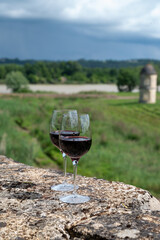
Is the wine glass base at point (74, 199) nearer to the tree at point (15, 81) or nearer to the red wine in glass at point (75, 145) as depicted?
the red wine in glass at point (75, 145)

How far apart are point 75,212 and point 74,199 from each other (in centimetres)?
18

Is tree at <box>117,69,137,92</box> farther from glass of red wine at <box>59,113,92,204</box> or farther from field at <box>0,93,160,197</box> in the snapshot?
glass of red wine at <box>59,113,92,204</box>

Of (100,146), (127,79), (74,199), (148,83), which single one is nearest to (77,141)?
(74,199)

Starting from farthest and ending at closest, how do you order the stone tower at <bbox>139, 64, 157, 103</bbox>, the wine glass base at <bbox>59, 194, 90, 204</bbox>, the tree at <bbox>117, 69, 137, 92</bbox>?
the tree at <bbox>117, 69, 137, 92</bbox>, the stone tower at <bbox>139, 64, 157, 103</bbox>, the wine glass base at <bbox>59, 194, 90, 204</bbox>

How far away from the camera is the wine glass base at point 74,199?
2076 mm

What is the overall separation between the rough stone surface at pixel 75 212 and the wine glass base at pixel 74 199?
0.03 meters

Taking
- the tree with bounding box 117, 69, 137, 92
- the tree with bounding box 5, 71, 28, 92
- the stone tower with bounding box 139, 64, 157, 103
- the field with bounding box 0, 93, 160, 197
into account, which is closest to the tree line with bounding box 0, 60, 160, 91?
the tree with bounding box 117, 69, 137, 92

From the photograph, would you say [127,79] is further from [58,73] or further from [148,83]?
[58,73]

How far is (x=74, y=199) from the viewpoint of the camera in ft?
6.91

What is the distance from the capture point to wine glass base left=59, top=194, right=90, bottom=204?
81.7 inches

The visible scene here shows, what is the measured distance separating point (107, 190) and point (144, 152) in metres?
19.0

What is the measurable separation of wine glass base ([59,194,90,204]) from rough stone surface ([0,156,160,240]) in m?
0.03

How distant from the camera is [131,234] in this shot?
1645mm

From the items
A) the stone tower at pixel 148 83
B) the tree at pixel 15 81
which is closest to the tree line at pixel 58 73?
the tree at pixel 15 81
